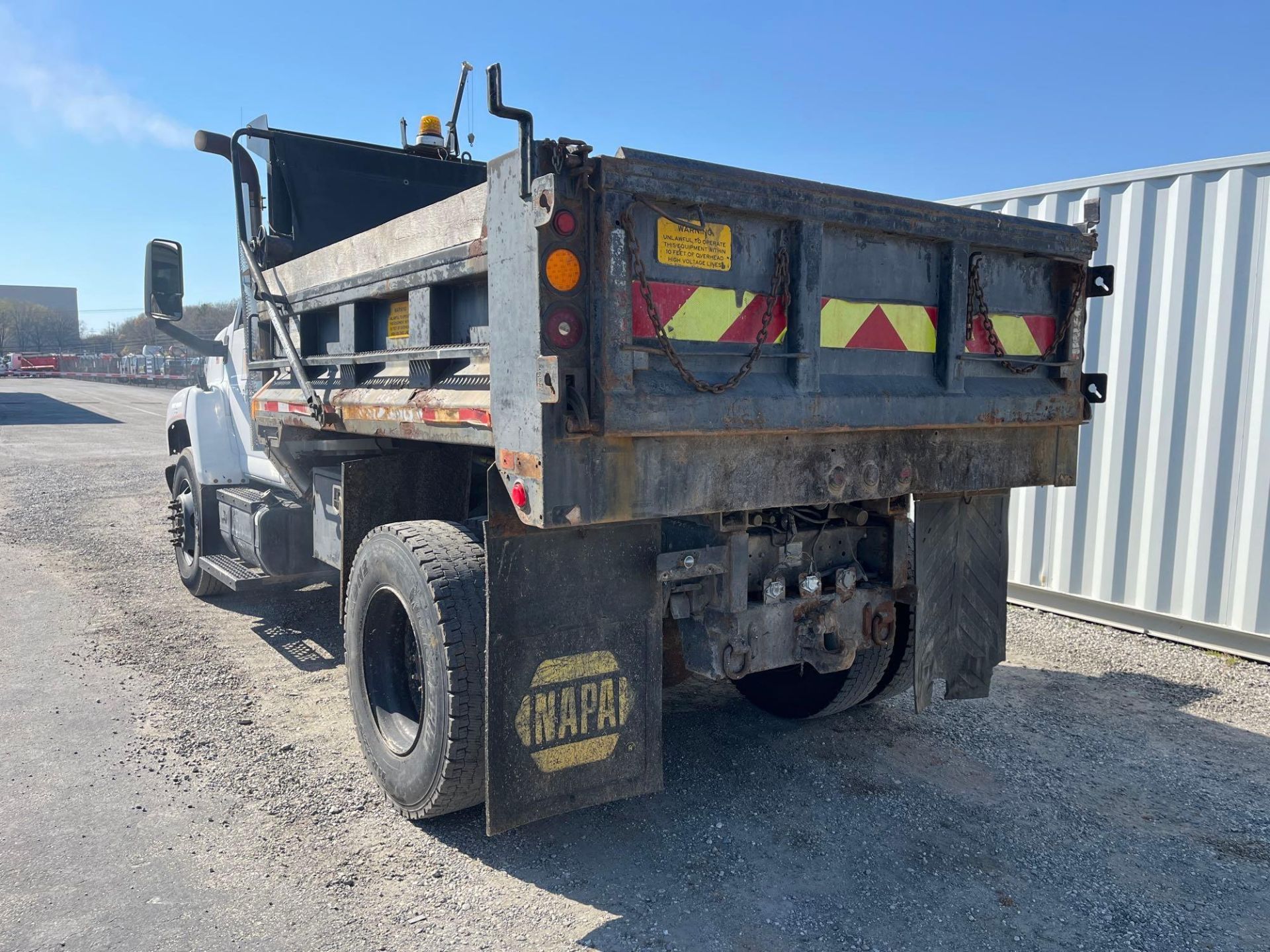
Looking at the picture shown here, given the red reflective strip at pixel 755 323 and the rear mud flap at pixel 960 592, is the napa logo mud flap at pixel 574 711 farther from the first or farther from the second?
the rear mud flap at pixel 960 592

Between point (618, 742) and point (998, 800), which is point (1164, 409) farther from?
point (618, 742)

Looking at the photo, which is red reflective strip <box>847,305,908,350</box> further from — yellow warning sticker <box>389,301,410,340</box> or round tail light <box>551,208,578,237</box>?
yellow warning sticker <box>389,301,410,340</box>

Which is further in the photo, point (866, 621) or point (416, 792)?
point (866, 621)

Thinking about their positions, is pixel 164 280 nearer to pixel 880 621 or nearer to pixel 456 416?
pixel 456 416

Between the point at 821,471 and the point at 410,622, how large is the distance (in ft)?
5.18

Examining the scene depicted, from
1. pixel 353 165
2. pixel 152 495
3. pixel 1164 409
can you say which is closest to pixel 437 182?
pixel 353 165

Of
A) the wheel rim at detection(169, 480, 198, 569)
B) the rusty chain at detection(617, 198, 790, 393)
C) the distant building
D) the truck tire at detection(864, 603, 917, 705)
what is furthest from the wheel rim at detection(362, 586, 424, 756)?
the distant building

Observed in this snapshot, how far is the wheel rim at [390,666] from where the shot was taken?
3652mm

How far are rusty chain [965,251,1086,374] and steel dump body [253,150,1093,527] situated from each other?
0.07ft

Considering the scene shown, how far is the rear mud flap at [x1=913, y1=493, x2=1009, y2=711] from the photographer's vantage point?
12.0ft

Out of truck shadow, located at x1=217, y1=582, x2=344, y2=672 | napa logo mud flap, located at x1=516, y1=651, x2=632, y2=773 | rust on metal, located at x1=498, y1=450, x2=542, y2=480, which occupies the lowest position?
truck shadow, located at x1=217, y1=582, x2=344, y2=672

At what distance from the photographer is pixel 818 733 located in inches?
171

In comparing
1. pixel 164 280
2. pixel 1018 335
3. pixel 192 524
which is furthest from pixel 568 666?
pixel 192 524

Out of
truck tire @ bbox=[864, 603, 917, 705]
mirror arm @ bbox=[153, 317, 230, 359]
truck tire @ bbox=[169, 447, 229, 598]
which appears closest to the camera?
truck tire @ bbox=[864, 603, 917, 705]
